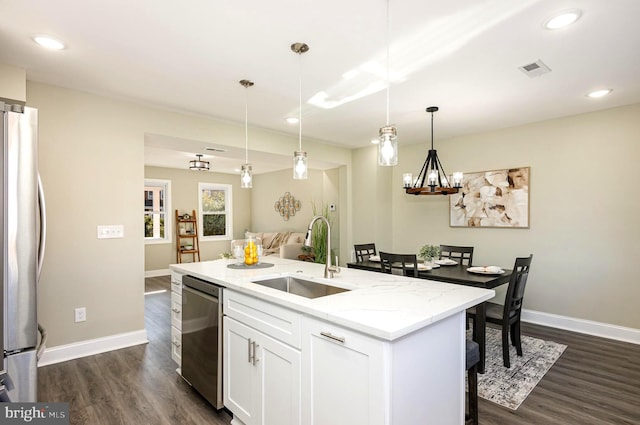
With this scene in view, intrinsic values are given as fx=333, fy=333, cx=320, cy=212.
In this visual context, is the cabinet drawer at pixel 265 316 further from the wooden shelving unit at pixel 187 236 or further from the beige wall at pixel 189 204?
the wooden shelving unit at pixel 187 236

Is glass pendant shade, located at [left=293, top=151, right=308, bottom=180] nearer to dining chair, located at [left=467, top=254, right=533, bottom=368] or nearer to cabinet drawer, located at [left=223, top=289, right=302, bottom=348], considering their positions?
cabinet drawer, located at [left=223, top=289, right=302, bottom=348]

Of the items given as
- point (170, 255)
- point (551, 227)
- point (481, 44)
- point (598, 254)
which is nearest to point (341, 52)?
point (481, 44)

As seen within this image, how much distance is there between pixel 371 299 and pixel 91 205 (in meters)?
3.12

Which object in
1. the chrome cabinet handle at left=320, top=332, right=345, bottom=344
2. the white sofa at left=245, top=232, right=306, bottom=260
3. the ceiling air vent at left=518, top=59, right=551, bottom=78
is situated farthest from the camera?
the white sofa at left=245, top=232, right=306, bottom=260

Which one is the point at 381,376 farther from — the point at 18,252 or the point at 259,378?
the point at 18,252

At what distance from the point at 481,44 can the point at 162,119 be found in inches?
131

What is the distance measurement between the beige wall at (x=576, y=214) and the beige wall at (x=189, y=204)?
632 cm

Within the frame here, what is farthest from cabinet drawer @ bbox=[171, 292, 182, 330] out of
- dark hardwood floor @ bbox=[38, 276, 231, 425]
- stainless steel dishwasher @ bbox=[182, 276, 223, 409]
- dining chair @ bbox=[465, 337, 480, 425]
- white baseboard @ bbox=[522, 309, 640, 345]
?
white baseboard @ bbox=[522, 309, 640, 345]

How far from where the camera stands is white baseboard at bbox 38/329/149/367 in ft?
10.4

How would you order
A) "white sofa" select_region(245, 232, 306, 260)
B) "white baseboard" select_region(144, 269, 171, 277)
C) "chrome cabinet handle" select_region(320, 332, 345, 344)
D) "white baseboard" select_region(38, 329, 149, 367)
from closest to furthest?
"chrome cabinet handle" select_region(320, 332, 345, 344) < "white baseboard" select_region(38, 329, 149, 367) < "white sofa" select_region(245, 232, 306, 260) < "white baseboard" select_region(144, 269, 171, 277)

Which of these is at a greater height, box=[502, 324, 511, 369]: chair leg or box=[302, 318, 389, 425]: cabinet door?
box=[302, 318, 389, 425]: cabinet door

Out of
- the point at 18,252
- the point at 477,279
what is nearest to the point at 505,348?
the point at 477,279

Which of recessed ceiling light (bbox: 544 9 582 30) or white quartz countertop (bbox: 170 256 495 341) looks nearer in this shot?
white quartz countertop (bbox: 170 256 495 341)

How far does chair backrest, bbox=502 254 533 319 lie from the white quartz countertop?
1.28 meters
